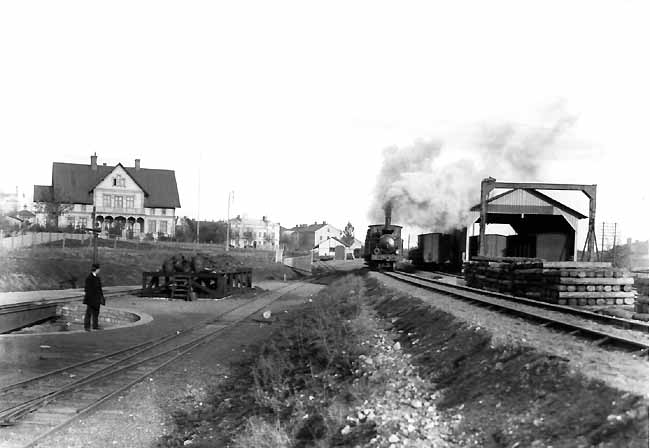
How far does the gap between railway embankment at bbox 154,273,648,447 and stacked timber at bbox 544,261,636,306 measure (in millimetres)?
4062

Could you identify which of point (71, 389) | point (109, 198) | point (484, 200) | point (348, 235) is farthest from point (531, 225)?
point (348, 235)

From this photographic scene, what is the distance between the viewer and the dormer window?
38.0 meters

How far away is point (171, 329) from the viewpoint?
1750 cm

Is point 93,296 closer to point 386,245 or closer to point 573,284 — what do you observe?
point 573,284

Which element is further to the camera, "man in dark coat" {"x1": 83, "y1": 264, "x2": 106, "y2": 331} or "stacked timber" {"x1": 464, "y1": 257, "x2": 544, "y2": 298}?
"stacked timber" {"x1": 464, "y1": 257, "x2": 544, "y2": 298}

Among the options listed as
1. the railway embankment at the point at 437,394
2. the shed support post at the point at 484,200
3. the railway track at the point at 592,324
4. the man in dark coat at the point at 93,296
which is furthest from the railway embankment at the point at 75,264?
the railway embankment at the point at 437,394

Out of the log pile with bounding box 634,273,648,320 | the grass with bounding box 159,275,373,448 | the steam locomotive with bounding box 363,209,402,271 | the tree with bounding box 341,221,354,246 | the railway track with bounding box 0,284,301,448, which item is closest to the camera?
the grass with bounding box 159,275,373,448

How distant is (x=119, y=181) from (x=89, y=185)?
13.2 feet

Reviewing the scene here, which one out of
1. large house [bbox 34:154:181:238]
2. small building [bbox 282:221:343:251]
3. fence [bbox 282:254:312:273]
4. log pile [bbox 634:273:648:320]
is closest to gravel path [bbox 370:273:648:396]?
log pile [bbox 634:273:648:320]

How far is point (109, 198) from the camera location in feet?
130

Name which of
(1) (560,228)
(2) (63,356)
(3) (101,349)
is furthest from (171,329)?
(1) (560,228)

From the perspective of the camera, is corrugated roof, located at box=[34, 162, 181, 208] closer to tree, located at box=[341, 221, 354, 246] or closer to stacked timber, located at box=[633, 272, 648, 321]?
stacked timber, located at box=[633, 272, 648, 321]

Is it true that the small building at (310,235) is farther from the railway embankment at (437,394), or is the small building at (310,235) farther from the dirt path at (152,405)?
the railway embankment at (437,394)

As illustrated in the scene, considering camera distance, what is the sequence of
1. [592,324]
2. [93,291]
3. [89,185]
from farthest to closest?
1. [89,185]
2. [93,291]
3. [592,324]
